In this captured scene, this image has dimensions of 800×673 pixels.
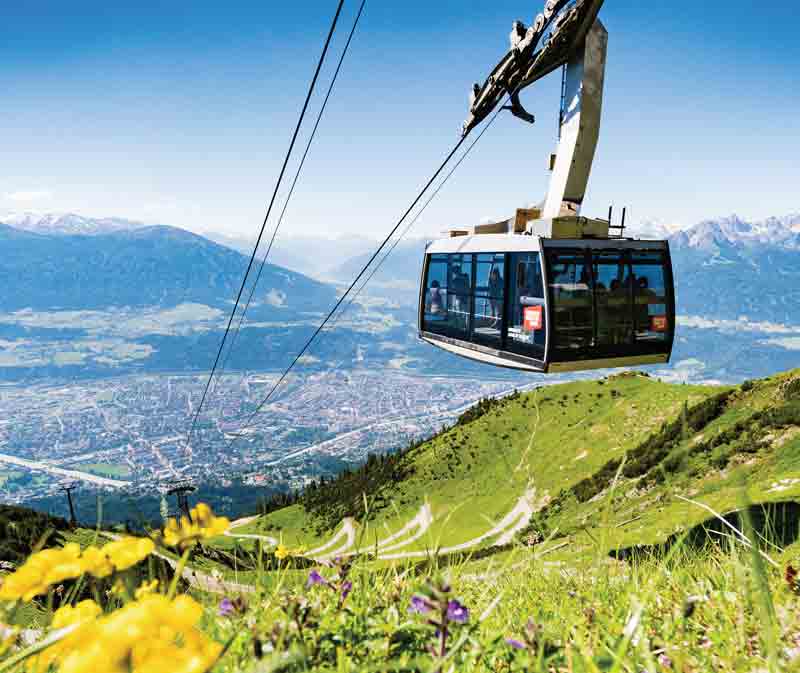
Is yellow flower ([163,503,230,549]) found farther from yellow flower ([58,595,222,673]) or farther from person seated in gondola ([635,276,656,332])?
person seated in gondola ([635,276,656,332])

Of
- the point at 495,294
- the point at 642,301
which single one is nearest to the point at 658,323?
the point at 642,301

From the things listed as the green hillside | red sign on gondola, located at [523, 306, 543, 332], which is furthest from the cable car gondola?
the green hillside

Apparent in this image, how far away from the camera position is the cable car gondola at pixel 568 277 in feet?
40.5

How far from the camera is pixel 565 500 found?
216 feet

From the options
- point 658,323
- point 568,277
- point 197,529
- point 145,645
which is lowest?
point 658,323

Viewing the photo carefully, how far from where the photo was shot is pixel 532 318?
41.2ft

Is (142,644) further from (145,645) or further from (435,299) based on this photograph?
(435,299)

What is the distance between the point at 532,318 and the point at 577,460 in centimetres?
7151

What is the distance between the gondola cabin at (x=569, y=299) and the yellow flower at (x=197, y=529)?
10980 millimetres

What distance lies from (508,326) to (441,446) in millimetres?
88020

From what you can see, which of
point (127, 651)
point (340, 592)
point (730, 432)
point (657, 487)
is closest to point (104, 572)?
point (127, 651)

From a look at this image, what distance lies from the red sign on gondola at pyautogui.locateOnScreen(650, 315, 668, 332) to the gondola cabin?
2cm

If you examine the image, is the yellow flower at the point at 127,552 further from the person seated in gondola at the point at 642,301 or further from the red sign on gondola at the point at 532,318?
the person seated in gondola at the point at 642,301

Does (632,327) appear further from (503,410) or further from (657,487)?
(503,410)
